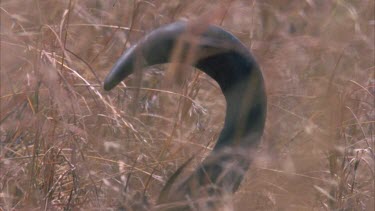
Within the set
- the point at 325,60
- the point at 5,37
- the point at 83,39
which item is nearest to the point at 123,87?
the point at 83,39

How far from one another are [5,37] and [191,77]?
1.41 feet

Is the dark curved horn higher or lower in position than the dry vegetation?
higher

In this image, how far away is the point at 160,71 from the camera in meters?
1.98

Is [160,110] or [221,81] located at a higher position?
[221,81]

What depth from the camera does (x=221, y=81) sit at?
4.40 ft

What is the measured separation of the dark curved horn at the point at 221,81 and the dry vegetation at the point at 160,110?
43 millimetres

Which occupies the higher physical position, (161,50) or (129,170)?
(161,50)

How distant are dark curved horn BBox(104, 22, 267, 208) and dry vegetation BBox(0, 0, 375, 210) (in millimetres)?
43

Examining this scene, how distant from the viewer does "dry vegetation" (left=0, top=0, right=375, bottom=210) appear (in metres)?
1.41

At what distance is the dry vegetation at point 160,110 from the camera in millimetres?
1413

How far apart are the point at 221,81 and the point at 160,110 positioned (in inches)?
20.7

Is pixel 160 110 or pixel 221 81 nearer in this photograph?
pixel 221 81

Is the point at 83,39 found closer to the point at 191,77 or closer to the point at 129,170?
the point at 191,77

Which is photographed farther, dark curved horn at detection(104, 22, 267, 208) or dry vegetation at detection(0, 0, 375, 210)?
dry vegetation at detection(0, 0, 375, 210)
